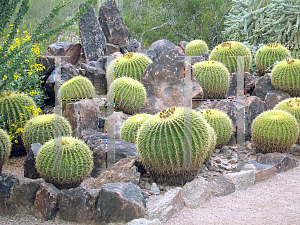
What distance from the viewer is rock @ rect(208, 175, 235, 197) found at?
330 cm

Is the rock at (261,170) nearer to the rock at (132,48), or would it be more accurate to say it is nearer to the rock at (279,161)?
the rock at (279,161)

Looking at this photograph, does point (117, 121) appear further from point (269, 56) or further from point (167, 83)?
point (269, 56)

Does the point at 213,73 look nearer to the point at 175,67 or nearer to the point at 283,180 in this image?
the point at 175,67

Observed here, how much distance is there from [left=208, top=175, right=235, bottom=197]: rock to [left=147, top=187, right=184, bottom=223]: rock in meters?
0.44

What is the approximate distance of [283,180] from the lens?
12.1ft

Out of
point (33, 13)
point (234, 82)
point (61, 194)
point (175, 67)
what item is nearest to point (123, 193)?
point (61, 194)

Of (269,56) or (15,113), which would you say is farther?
(269,56)

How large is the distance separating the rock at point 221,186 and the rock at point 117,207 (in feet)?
2.78

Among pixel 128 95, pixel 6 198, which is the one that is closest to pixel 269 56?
pixel 128 95

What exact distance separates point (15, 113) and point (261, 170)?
125 inches

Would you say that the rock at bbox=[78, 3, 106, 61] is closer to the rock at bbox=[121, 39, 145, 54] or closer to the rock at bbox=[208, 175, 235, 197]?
the rock at bbox=[121, 39, 145, 54]

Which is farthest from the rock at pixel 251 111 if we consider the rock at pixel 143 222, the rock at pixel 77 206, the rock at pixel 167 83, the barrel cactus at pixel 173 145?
the rock at pixel 77 206

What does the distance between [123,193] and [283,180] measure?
1.91m

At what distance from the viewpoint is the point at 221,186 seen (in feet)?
11.0
